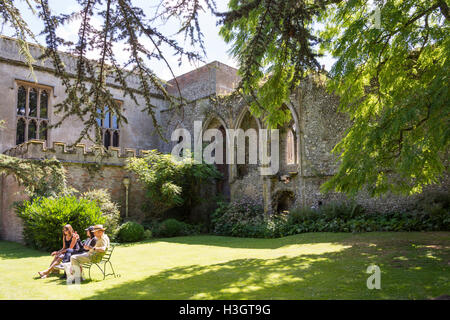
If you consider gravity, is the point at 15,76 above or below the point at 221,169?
above

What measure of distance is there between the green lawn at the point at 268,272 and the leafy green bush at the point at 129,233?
2821mm

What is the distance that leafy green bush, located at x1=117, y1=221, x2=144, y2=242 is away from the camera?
41.4 ft

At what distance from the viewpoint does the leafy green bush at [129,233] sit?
497 inches

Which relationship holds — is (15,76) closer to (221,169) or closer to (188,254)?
(221,169)

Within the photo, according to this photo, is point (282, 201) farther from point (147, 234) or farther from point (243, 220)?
point (147, 234)

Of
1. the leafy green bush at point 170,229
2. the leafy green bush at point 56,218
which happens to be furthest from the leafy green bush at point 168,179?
the leafy green bush at point 56,218

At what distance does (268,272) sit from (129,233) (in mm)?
7755

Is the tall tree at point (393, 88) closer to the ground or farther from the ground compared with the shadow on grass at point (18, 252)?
farther from the ground

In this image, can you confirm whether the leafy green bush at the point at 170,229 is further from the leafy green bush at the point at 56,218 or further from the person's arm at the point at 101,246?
the person's arm at the point at 101,246

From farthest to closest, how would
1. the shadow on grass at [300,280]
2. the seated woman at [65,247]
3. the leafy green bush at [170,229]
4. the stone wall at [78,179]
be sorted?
the leafy green bush at [170,229] < the stone wall at [78,179] < the seated woman at [65,247] < the shadow on grass at [300,280]

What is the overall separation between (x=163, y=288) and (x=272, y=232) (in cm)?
787

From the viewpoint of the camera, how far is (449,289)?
4.36 meters

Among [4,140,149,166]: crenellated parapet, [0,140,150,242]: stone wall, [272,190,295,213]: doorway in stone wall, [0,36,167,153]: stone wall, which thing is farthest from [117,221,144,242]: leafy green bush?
[272,190,295,213]: doorway in stone wall
